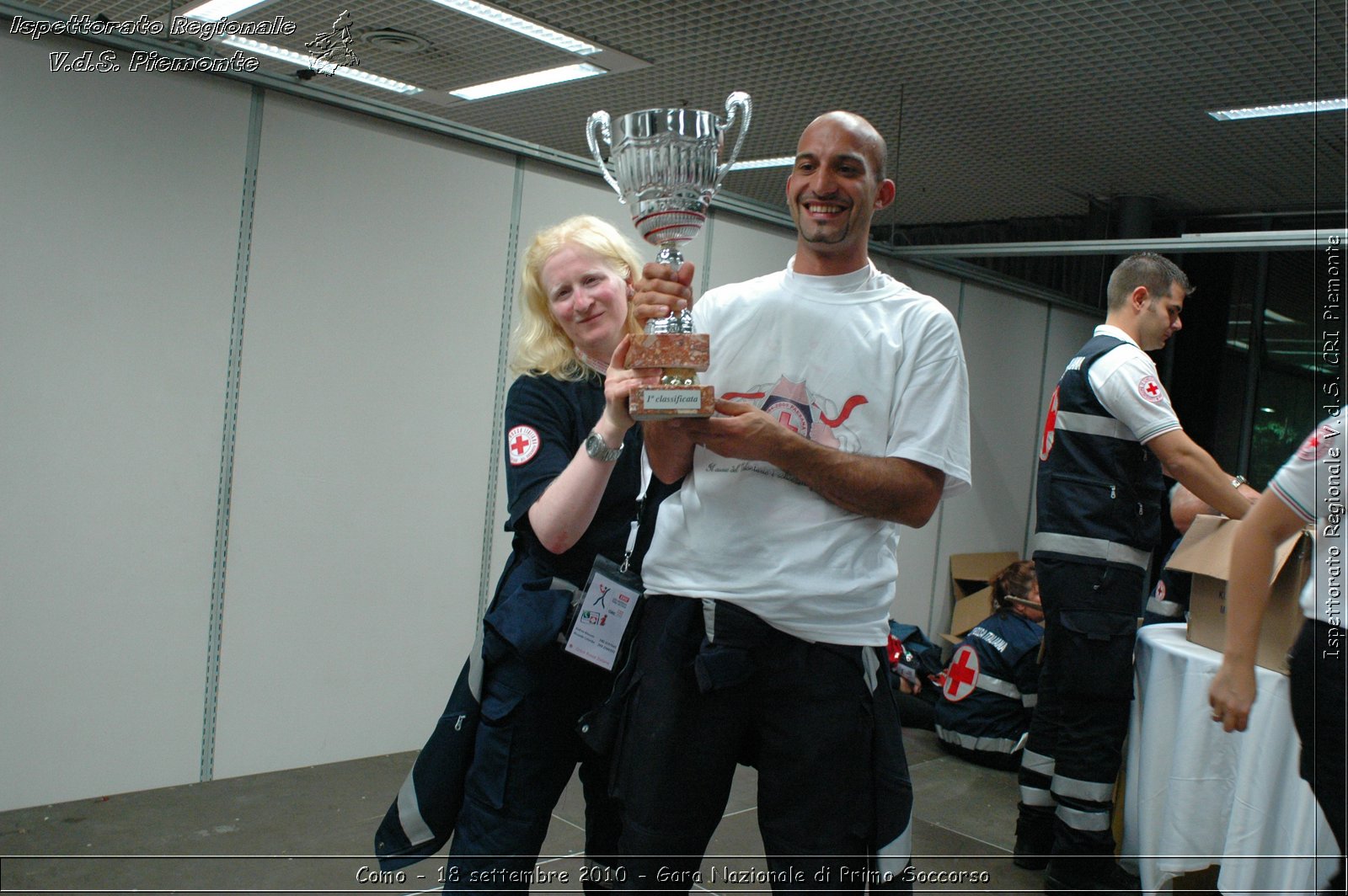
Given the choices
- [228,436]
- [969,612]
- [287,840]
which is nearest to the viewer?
[287,840]

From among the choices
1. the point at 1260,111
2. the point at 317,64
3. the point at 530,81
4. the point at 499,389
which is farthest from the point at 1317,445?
the point at 317,64

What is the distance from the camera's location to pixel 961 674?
3740mm

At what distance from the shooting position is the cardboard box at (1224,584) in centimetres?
86

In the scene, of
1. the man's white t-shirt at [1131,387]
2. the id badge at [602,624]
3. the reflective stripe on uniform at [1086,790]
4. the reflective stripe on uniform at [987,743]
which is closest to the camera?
the id badge at [602,624]

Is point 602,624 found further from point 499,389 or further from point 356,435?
point 499,389

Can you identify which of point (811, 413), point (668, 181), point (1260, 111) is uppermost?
point (1260, 111)

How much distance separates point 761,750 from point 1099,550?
163 cm

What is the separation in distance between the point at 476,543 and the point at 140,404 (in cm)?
115

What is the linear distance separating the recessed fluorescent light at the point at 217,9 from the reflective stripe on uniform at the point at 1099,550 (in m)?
3.47

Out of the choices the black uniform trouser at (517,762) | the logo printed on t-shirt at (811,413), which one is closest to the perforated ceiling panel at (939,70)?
the logo printed on t-shirt at (811,413)

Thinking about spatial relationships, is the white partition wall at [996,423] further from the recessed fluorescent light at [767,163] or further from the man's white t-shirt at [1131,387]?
the man's white t-shirt at [1131,387]

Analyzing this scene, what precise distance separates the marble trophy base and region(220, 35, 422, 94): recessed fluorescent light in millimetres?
3649

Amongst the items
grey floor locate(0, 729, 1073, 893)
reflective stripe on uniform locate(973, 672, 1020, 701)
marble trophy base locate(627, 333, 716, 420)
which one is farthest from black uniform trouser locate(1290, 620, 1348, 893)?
reflective stripe on uniform locate(973, 672, 1020, 701)

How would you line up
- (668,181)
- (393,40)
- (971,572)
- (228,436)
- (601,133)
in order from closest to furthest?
(668,181), (601,133), (228,436), (393,40), (971,572)
